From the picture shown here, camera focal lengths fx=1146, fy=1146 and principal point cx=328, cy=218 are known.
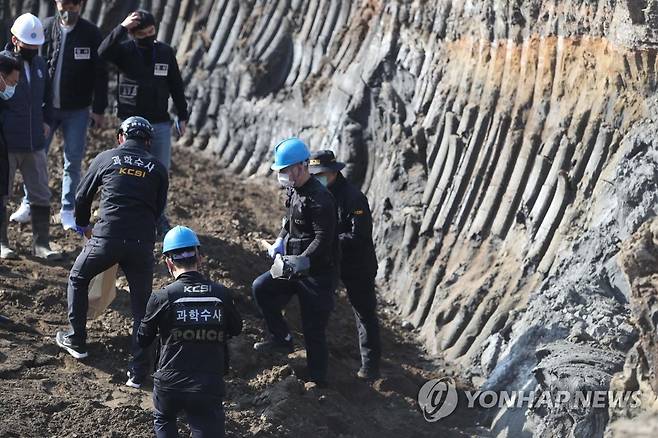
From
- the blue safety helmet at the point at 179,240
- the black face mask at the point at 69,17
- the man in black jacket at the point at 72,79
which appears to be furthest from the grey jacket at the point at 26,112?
the blue safety helmet at the point at 179,240

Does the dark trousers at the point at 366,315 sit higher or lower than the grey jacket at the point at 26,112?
lower

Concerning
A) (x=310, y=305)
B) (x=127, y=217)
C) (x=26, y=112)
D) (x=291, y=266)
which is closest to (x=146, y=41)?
(x=26, y=112)

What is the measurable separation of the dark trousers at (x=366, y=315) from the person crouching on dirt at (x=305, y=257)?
56 cm

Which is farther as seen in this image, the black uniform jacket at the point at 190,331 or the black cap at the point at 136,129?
the black cap at the point at 136,129

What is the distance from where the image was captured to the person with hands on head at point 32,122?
9.76 meters

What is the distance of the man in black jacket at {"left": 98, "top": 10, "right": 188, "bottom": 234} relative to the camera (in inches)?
402

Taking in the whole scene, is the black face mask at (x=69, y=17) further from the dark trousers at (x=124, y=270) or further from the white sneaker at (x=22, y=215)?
the dark trousers at (x=124, y=270)

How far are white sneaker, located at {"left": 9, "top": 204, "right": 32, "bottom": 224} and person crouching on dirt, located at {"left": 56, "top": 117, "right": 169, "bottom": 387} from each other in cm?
277

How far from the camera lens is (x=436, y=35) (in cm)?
1262

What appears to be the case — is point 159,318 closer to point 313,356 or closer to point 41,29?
point 313,356

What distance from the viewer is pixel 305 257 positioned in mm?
8562

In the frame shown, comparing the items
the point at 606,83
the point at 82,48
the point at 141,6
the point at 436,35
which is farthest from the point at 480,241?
the point at 141,6

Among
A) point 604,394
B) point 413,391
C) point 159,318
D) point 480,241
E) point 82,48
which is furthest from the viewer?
point 480,241

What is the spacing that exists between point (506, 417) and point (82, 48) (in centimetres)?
496
